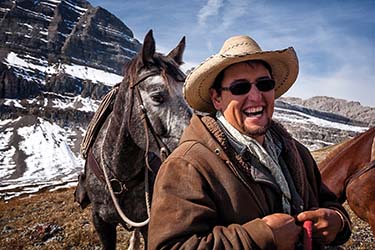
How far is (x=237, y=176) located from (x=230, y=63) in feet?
2.58

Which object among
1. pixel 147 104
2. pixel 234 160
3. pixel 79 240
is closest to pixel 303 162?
pixel 234 160

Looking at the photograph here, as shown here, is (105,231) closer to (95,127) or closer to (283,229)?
(95,127)

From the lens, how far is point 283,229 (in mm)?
2109

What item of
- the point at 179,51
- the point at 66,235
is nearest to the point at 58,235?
the point at 66,235

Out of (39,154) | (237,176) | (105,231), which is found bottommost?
(39,154)

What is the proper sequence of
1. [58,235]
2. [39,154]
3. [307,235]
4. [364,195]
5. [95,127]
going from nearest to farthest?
[307,235] → [364,195] → [95,127] → [58,235] → [39,154]

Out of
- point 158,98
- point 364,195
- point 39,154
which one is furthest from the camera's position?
point 39,154

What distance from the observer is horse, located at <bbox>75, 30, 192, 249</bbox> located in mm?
3873

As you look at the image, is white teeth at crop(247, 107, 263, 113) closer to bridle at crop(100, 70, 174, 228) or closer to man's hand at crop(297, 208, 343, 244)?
man's hand at crop(297, 208, 343, 244)

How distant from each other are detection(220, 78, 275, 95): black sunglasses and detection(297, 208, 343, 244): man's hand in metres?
0.90

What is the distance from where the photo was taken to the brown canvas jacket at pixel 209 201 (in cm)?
203

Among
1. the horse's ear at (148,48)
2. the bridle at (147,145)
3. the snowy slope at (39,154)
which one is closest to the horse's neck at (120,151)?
the bridle at (147,145)

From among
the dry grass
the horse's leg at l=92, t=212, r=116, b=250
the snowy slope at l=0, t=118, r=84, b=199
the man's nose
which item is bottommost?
the snowy slope at l=0, t=118, r=84, b=199

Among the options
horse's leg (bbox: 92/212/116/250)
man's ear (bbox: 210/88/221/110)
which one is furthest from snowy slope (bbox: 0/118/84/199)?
man's ear (bbox: 210/88/221/110)
